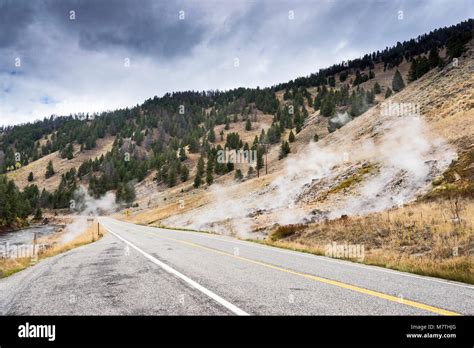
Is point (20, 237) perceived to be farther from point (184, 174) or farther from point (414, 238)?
point (184, 174)

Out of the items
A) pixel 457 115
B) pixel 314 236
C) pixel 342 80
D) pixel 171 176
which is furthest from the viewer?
pixel 342 80

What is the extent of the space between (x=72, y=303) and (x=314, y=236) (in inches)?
616

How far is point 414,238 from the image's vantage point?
13703mm

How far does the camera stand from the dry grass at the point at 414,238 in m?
9.21

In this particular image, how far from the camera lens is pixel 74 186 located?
13112 centimetres

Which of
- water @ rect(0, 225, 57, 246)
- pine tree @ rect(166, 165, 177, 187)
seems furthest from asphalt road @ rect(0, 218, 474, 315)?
pine tree @ rect(166, 165, 177, 187)

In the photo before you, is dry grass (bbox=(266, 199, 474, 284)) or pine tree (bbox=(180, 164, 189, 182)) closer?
dry grass (bbox=(266, 199, 474, 284))

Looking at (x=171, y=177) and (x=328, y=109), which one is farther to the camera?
(x=171, y=177)

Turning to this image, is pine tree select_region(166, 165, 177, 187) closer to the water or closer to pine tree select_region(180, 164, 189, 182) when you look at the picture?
pine tree select_region(180, 164, 189, 182)

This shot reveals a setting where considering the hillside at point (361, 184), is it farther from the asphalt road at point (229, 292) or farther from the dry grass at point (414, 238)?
the asphalt road at point (229, 292)

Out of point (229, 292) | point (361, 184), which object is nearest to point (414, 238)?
point (229, 292)

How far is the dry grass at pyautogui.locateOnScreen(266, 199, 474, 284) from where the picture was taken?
921 cm
